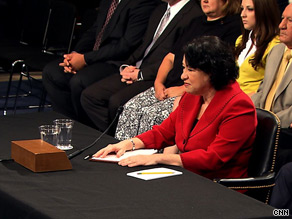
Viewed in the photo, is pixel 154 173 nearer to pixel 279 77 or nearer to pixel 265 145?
pixel 265 145

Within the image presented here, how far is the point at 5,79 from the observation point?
805 cm

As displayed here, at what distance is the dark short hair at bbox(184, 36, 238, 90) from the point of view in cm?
305

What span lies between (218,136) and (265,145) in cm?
22

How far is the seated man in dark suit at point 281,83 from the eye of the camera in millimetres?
3806

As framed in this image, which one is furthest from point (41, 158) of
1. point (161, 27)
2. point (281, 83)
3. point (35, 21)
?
point (35, 21)

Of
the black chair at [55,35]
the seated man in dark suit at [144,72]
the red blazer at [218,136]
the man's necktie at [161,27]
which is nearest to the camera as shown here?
the red blazer at [218,136]

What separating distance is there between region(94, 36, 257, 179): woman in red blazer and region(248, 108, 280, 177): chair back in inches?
1.7

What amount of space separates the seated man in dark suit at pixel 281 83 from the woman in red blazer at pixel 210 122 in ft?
2.55

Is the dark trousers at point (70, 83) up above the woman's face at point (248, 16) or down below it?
below

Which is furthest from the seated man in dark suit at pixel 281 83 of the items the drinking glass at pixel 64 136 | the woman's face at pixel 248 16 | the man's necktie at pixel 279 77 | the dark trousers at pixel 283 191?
the drinking glass at pixel 64 136

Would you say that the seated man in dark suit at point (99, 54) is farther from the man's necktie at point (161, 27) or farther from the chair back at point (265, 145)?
the chair back at point (265, 145)

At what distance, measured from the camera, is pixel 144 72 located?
518 centimetres

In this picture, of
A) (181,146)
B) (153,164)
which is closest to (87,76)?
(181,146)

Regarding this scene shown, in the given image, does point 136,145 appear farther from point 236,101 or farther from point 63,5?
point 63,5
